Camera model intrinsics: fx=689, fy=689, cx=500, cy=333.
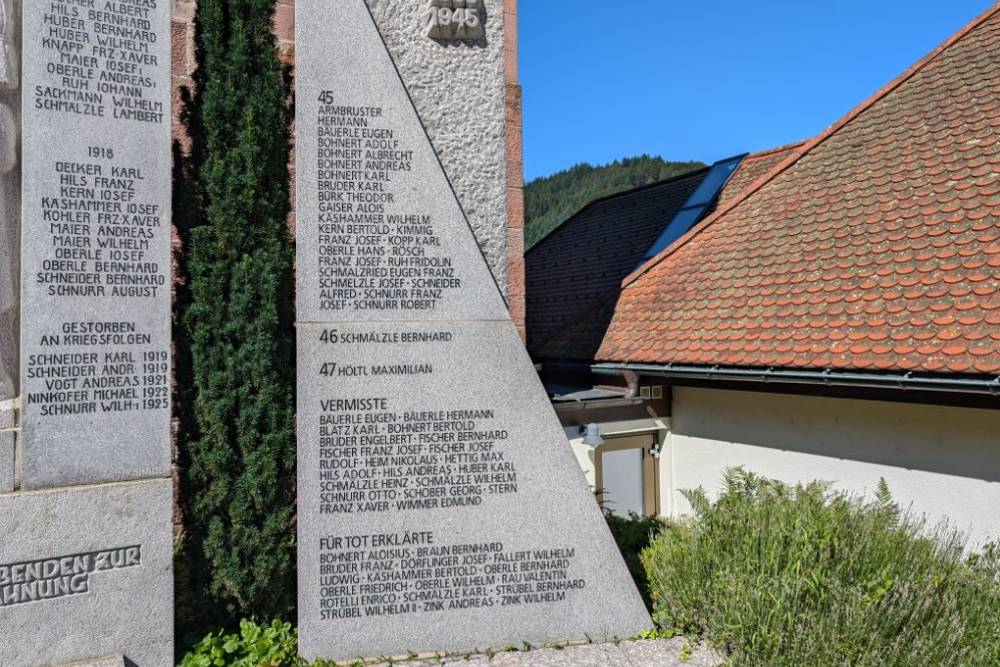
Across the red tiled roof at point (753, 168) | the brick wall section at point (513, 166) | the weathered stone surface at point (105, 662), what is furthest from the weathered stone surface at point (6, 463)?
the red tiled roof at point (753, 168)

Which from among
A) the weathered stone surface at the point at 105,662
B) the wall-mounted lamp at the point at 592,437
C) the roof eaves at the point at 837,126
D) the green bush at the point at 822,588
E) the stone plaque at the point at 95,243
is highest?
the roof eaves at the point at 837,126

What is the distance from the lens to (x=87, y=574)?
13.6 ft

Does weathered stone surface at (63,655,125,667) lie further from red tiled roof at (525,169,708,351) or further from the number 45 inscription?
red tiled roof at (525,169,708,351)

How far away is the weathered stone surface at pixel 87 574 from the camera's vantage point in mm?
3990

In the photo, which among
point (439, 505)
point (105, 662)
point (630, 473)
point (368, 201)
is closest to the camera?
point (105, 662)

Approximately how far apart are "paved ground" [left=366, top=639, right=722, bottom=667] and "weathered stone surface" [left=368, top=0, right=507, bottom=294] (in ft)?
10.5

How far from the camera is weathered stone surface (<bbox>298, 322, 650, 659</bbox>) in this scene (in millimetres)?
4531

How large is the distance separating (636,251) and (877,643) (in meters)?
9.56

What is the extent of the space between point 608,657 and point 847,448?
12.7ft

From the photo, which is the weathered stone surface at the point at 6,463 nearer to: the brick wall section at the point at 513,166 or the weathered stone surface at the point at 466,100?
the weathered stone surface at the point at 466,100

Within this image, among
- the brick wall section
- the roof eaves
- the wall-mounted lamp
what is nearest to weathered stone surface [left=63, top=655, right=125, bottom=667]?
the brick wall section

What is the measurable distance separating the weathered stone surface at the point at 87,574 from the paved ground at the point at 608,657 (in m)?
1.53

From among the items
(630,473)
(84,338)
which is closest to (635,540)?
(630,473)

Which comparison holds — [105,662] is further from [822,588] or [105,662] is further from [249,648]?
[822,588]
